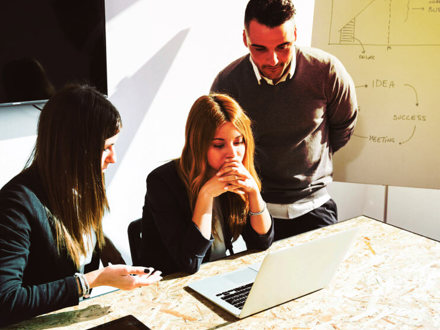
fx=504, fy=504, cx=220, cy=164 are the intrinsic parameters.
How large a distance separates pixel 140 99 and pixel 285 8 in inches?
35.8

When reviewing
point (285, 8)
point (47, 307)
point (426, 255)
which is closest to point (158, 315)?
point (47, 307)

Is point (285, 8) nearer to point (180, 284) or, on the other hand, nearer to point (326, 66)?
point (326, 66)

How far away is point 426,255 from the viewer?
177cm

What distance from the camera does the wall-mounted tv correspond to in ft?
6.86

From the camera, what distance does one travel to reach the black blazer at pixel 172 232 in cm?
165

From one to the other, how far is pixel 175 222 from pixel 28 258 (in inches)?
19.7

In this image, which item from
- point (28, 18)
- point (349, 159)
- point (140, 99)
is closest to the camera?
point (28, 18)

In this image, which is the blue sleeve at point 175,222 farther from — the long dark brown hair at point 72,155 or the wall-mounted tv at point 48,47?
the wall-mounted tv at point 48,47

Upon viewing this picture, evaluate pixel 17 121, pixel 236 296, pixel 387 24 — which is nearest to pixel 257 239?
pixel 236 296

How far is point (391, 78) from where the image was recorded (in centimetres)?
279

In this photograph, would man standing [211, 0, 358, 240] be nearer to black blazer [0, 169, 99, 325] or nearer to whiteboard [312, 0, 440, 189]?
whiteboard [312, 0, 440, 189]

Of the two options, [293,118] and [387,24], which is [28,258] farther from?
[387,24]

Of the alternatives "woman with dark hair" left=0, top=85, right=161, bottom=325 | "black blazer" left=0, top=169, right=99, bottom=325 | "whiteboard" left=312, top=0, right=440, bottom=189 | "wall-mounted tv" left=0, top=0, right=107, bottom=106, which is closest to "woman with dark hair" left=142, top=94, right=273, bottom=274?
"woman with dark hair" left=0, top=85, right=161, bottom=325

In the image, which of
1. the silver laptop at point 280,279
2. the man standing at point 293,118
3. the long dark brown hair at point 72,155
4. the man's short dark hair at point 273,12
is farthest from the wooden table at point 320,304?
the man's short dark hair at point 273,12
